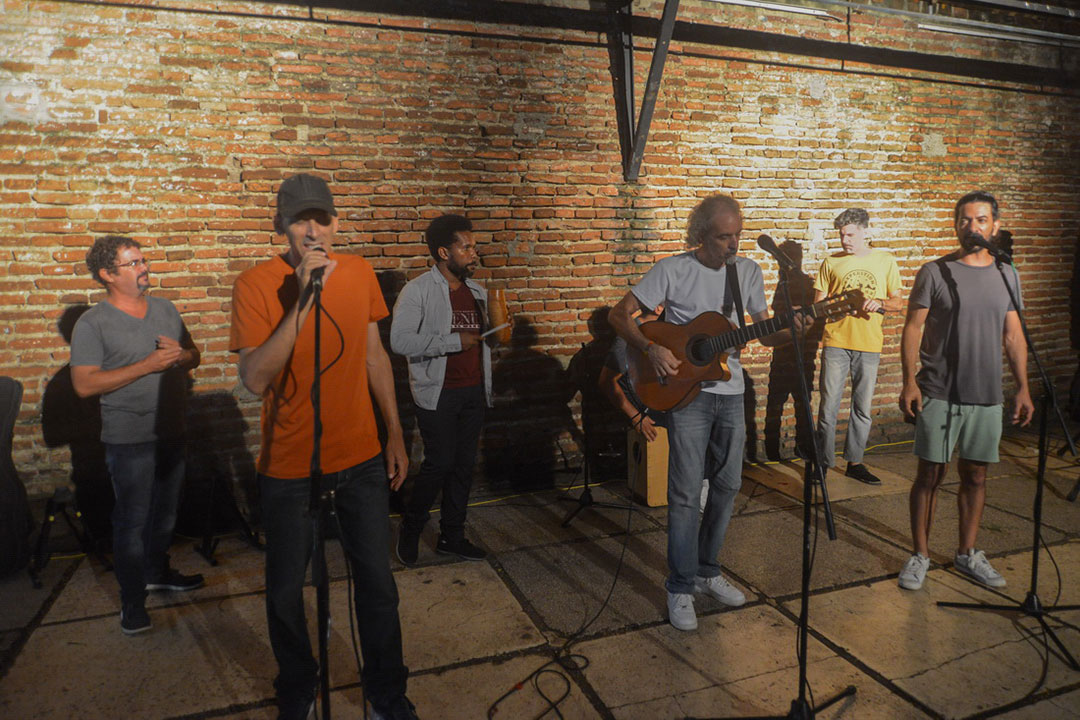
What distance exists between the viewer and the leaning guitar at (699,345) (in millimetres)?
3311

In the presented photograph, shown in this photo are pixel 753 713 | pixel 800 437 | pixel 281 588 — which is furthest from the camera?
pixel 800 437

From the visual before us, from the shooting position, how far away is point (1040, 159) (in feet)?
24.0

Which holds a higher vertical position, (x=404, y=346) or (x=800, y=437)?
(x=404, y=346)

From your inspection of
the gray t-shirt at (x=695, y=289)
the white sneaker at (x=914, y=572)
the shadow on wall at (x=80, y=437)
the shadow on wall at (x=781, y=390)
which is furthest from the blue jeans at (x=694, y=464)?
the shadow on wall at (x=80, y=437)

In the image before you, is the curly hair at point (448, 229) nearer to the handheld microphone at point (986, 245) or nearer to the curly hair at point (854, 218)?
the handheld microphone at point (986, 245)

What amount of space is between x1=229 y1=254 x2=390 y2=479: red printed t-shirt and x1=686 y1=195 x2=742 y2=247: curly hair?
176cm

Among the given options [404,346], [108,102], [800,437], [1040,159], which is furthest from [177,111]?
[1040,159]

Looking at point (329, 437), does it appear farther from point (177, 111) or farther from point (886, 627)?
point (177, 111)

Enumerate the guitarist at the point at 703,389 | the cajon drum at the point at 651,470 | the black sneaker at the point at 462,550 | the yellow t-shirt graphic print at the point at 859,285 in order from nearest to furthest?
the guitarist at the point at 703,389 < the black sneaker at the point at 462,550 < the cajon drum at the point at 651,470 < the yellow t-shirt graphic print at the point at 859,285

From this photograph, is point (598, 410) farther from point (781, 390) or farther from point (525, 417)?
point (781, 390)

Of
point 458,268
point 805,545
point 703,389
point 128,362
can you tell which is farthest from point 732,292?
point 128,362

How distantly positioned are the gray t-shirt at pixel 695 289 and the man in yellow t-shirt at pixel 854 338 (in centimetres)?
252

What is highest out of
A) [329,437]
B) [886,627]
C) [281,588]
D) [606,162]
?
[606,162]

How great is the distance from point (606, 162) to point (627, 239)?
65 centimetres
